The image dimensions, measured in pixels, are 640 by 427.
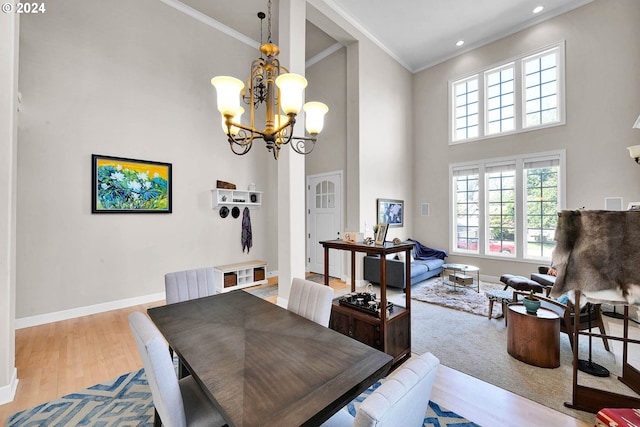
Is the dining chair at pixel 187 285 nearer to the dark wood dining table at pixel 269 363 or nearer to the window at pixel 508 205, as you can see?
the dark wood dining table at pixel 269 363

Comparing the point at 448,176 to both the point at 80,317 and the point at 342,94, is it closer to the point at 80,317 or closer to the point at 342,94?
the point at 342,94

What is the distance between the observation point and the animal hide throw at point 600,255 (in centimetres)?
143

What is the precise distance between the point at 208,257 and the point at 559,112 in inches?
261

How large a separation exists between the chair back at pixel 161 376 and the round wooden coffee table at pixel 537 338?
281 cm

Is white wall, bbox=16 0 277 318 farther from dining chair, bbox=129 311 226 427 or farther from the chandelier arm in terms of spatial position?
dining chair, bbox=129 311 226 427

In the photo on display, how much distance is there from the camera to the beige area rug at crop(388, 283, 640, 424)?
6.89ft

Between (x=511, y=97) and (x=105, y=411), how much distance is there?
722cm

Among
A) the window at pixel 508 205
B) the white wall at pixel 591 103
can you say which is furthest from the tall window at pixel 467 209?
the white wall at pixel 591 103

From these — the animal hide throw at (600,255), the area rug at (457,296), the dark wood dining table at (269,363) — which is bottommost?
the area rug at (457,296)

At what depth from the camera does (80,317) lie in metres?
3.46

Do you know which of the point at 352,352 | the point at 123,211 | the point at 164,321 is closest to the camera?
the point at 352,352

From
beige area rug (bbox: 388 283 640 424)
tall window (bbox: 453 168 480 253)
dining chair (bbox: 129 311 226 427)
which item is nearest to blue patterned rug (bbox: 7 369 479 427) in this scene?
beige area rug (bbox: 388 283 640 424)

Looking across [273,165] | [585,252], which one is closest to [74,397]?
[585,252]

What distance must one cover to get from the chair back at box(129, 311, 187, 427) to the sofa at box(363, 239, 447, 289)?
4084mm
